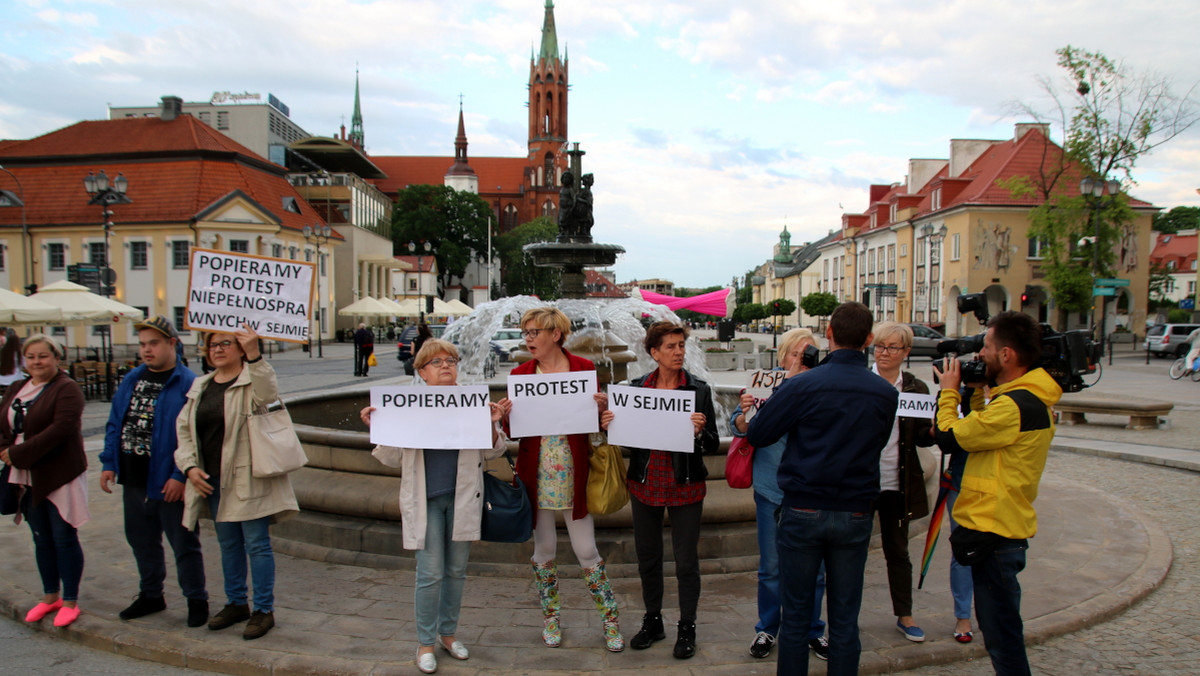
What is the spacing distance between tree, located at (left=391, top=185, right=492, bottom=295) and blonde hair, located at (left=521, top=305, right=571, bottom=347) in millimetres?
81626

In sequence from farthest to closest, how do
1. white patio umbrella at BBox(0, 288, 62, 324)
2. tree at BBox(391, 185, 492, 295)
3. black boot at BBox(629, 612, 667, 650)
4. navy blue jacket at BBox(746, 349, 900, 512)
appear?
tree at BBox(391, 185, 492, 295), white patio umbrella at BBox(0, 288, 62, 324), black boot at BBox(629, 612, 667, 650), navy blue jacket at BBox(746, 349, 900, 512)

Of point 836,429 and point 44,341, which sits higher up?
point 44,341

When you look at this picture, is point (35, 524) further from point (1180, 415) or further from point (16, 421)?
point (1180, 415)

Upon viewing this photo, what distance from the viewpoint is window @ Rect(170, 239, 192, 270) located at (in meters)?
43.0

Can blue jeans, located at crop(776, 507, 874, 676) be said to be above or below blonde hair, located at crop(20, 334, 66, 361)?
below

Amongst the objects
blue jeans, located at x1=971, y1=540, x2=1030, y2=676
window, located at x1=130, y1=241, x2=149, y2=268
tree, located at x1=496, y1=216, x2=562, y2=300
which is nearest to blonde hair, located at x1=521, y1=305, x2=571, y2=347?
blue jeans, located at x1=971, y1=540, x2=1030, y2=676


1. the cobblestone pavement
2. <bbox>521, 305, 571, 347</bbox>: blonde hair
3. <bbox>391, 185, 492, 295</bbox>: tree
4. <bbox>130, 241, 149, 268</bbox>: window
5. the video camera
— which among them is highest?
<bbox>391, 185, 492, 295</bbox>: tree

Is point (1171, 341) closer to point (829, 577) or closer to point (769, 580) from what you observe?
point (769, 580)

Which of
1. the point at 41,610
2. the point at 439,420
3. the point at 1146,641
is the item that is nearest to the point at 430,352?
the point at 439,420

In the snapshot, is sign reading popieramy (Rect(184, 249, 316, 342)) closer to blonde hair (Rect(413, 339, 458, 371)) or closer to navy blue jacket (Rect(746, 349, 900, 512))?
blonde hair (Rect(413, 339, 458, 371))

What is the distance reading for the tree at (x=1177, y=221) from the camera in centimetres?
9819

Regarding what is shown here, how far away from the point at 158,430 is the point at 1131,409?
15.2 metres

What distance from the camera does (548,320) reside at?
438 centimetres

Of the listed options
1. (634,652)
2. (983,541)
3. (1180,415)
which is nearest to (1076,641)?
(983,541)
